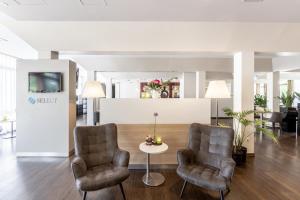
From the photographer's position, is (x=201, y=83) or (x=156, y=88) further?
(x=201, y=83)

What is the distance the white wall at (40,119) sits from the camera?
13.9ft

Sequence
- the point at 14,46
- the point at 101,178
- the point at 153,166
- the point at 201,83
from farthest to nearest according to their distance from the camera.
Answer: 1. the point at 201,83
2. the point at 14,46
3. the point at 153,166
4. the point at 101,178

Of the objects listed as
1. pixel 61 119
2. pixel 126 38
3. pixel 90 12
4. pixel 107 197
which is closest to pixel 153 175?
pixel 107 197

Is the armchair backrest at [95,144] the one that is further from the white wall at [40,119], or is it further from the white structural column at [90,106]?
the white structural column at [90,106]

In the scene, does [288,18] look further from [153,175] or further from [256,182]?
[153,175]

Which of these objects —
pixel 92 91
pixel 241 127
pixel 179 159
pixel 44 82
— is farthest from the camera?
pixel 241 127

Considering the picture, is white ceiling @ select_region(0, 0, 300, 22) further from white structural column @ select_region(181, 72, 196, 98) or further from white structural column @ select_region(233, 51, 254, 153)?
white structural column @ select_region(181, 72, 196, 98)

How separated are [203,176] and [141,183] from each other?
1.13 metres

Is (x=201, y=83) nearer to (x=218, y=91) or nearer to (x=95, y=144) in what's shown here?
(x=218, y=91)

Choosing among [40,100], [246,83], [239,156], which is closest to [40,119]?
[40,100]

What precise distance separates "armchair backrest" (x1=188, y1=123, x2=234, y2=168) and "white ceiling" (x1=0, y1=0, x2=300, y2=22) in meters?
2.11

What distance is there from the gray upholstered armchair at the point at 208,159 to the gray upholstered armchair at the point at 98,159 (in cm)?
88

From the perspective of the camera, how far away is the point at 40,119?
4223 millimetres

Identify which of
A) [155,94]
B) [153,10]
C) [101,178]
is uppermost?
[153,10]
